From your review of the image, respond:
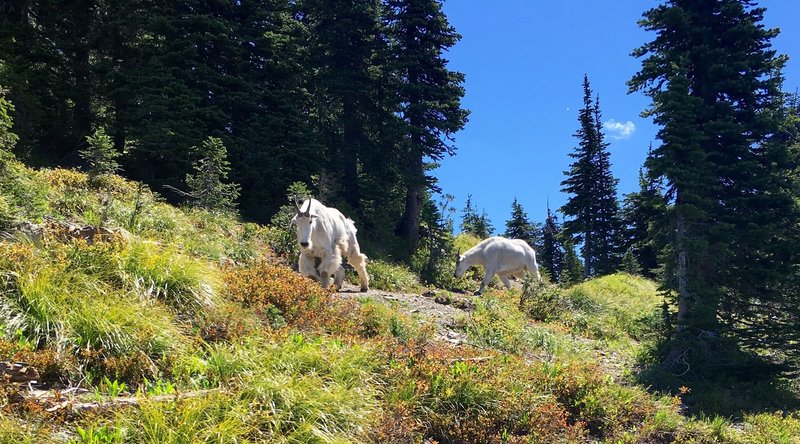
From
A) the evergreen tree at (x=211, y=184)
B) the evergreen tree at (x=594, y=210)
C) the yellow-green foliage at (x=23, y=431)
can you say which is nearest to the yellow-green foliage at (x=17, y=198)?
the yellow-green foliage at (x=23, y=431)

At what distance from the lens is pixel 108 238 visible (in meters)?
6.21

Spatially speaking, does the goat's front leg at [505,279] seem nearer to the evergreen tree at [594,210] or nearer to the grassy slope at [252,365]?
the grassy slope at [252,365]

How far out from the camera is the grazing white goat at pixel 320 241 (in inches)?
364

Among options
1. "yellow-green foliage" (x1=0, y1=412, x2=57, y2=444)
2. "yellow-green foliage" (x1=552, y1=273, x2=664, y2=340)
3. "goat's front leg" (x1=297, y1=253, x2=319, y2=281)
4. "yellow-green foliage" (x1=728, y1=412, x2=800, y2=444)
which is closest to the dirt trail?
"goat's front leg" (x1=297, y1=253, x2=319, y2=281)

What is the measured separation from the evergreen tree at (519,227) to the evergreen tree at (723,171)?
3540 centimetres

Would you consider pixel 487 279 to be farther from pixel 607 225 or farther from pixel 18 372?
pixel 607 225

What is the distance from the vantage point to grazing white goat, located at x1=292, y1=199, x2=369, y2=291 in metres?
9.25

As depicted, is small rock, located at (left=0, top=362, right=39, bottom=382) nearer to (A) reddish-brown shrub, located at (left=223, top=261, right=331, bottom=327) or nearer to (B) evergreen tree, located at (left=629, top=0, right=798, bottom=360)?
(A) reddish-brown shrub, located at (left=223, top=261, right=331, bottom=327)

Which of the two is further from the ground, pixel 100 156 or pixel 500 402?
pixel 100 156

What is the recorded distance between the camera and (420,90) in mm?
18438

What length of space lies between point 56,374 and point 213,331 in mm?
1459

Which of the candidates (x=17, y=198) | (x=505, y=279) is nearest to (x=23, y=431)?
(x=17, y=198)

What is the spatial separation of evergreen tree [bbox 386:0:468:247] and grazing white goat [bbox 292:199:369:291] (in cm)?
838

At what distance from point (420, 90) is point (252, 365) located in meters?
15.3
